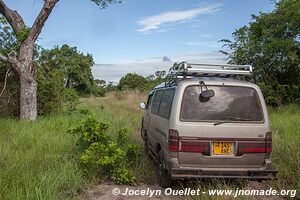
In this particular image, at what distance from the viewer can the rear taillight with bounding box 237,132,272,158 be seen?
5.42 m

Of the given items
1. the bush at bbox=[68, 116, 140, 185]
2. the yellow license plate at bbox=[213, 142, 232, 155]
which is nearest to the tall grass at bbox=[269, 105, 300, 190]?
the yellow license plate at bbox=[213, 142, 232, 155]

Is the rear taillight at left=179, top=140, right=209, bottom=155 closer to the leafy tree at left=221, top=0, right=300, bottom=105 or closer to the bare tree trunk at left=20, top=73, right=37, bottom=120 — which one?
the bare tree trunk at left=20, top=73, right=37, bottom=120

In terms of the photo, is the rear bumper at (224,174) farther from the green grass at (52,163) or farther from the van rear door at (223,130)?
the green grass at (52,163)

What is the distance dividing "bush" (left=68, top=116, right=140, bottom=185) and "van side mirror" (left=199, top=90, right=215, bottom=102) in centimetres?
187

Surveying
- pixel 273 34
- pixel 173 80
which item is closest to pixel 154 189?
pixel 173 80

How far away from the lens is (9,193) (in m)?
4.90

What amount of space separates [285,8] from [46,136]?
11.9 metres

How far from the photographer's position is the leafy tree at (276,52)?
1505 cm

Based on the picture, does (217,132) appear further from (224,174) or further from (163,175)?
(163,175)

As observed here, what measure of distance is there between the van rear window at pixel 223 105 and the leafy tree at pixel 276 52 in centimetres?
996

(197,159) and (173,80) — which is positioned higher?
(173,80)

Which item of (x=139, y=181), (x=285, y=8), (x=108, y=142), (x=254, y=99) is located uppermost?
(x=285, y=8)

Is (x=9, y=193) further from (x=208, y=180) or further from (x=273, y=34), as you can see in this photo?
(x=273, y=34)

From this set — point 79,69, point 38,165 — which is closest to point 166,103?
point 38,165
